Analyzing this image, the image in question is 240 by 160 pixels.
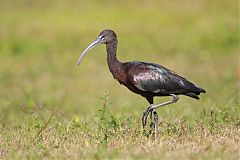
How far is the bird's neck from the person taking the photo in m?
8.76

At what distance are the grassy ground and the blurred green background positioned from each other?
0.03m

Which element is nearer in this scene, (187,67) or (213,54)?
(187,67)

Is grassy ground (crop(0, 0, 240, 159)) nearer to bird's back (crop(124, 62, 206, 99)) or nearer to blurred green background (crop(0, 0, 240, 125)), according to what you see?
blurred green background (crop(0, 0, 240, 125))

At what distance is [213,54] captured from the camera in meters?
20.6

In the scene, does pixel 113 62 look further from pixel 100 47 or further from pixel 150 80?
pixel 100 47

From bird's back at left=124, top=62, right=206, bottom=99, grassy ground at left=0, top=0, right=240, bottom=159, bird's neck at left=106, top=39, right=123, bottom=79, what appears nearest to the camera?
grassy ground at left=0, top=0, right=240, bottom=159

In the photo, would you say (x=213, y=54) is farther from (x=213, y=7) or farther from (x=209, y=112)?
(x=209, y=112)

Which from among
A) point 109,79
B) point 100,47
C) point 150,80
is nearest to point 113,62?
point 150,80

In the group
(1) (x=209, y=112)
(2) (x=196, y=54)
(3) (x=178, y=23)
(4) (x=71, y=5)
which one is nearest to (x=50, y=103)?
(1) (x=209, y=112)

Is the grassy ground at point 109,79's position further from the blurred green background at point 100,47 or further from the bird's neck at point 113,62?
the bird's neck at point 113,62

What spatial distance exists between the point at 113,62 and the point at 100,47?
12.1 meters

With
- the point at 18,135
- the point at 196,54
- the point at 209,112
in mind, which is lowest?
the point at 18,135

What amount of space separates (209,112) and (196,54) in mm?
9916

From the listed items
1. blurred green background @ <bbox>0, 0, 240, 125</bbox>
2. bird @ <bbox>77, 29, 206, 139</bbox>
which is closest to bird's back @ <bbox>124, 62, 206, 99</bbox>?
bird @ <bbox>77, 29, 206, 139</bbox>
